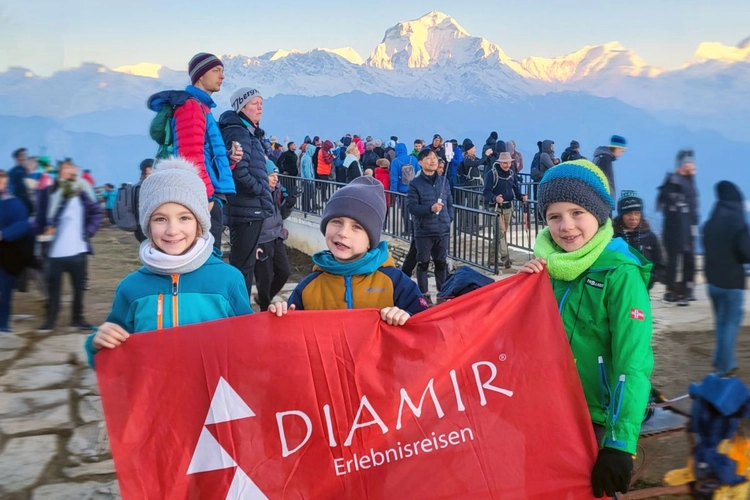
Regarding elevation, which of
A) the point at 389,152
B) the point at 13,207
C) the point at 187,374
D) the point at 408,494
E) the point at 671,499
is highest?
the point at 389,152

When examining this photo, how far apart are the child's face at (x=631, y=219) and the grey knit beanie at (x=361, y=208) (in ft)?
14.4

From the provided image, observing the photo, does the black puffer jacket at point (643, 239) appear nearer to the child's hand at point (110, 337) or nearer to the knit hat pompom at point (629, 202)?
the knit hat pompom at point (629, 202)

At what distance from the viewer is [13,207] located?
23.6 feet

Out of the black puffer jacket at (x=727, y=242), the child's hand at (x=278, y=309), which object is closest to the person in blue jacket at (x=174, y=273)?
the child's hand at (x=278, y=309)

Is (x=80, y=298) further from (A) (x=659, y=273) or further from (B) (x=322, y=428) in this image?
(A) (x=659, y=273)

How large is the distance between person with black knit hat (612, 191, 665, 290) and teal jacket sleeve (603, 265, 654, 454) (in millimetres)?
4407

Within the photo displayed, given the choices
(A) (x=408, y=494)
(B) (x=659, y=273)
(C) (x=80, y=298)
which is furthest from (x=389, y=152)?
(A) (x=408, y=494)

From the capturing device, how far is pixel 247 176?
5812mm

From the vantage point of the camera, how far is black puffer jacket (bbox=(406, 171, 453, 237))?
8602mm

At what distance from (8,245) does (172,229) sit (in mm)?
5421

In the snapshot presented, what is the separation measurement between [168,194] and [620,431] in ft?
6.34

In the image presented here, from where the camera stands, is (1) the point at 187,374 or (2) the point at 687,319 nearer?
(1) the point at 187,374

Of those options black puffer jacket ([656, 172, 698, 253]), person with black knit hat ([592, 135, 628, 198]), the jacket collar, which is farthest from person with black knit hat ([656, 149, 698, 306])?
the jacket collar

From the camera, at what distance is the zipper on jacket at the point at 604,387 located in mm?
2582
